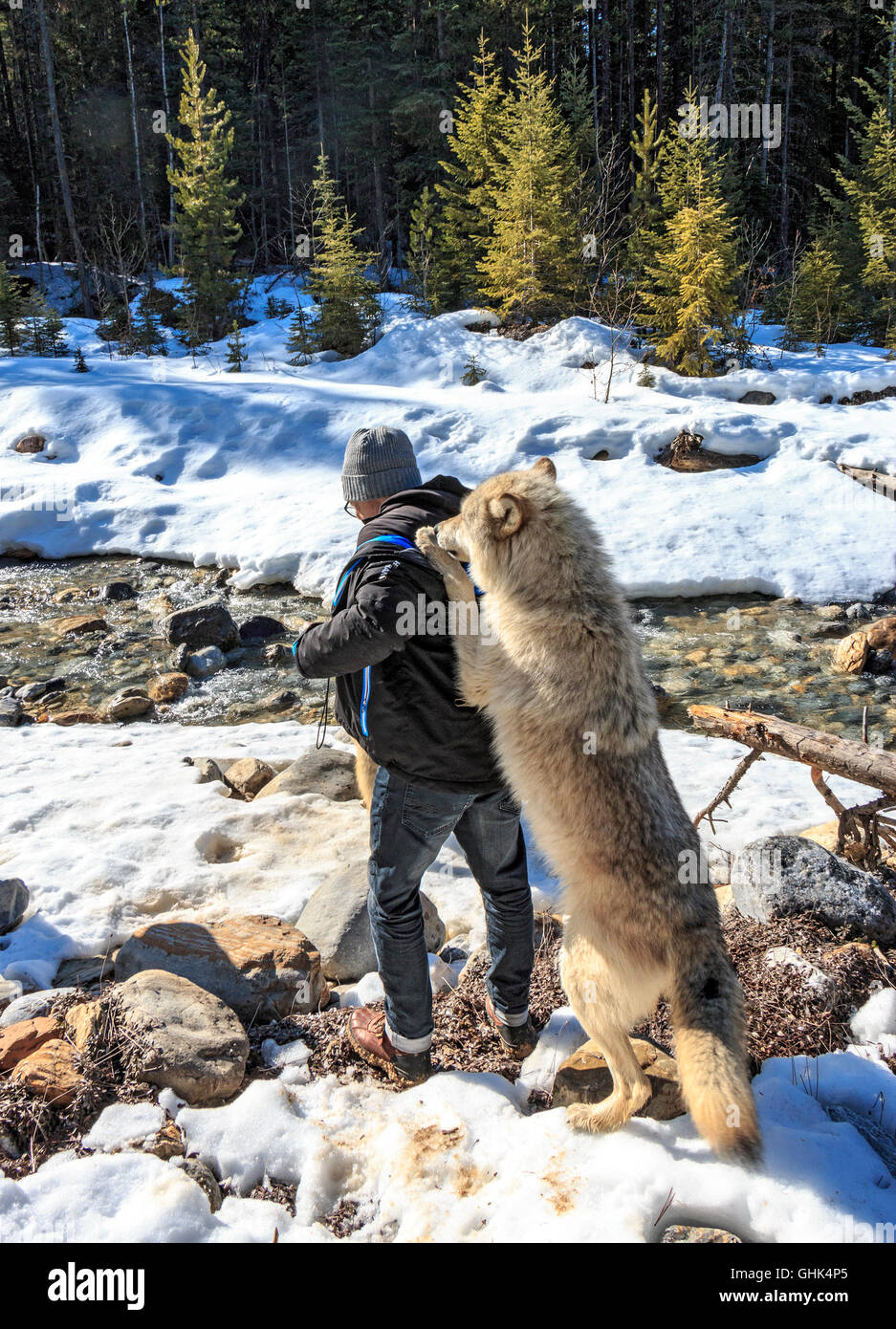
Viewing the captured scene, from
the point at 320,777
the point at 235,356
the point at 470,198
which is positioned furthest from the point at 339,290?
the point at 320,777

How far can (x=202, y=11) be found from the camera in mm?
29906

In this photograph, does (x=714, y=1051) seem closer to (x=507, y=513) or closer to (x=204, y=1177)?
(x=204, y=1177)

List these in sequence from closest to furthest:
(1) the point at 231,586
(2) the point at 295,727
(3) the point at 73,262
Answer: (2) the point at 295,727 < (1) the point at 231,586 < (3) the point at 73,262

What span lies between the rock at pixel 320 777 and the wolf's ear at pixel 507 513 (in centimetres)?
307

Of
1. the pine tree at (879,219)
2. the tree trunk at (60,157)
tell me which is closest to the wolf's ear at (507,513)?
the pine tree at (879,219)

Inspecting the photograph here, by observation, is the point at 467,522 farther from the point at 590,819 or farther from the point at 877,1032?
the point at 877,1032

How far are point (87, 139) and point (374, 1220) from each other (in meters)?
40.4

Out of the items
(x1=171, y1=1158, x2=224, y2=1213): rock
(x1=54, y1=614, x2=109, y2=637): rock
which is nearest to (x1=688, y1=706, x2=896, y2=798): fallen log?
(x1=171, y1=1158, x2=224, y2=1213): rock

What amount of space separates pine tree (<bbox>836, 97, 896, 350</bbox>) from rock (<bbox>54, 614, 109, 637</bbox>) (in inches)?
805

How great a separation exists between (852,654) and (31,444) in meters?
15.2

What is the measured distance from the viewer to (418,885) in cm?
279

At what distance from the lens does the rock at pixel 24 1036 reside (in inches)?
117
